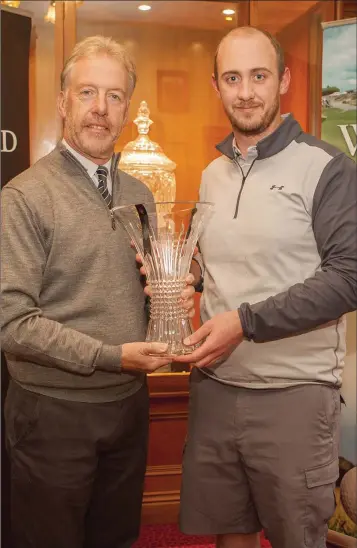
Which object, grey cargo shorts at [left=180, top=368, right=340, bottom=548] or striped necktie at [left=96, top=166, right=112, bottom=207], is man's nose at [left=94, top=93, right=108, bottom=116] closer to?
striped necktie at [left=96, top=166, right=112, bottom=207]

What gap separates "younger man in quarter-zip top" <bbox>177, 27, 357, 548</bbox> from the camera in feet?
5.71

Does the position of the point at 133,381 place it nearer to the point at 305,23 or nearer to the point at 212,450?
the point at 212,450

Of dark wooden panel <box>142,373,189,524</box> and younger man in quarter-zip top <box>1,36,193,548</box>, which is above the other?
younger man in quarter-zip top <box>1,36,193,548</box>

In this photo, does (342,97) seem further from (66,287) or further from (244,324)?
(66,287)

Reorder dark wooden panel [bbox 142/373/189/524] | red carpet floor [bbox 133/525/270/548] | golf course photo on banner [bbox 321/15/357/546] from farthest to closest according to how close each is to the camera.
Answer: dark wooden panel [bbox 142/373/189/524], red carpet floor [bbox 133/525/270/548], golf course photo on banner [bbox 321/15/357/546]

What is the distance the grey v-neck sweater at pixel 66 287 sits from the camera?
169cm

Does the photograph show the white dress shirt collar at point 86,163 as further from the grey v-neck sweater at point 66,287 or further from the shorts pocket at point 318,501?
the shorts pocket at point 318,501

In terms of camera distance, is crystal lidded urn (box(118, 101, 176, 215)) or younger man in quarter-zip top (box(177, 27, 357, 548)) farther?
crystal lidded urn (box(118, 101, 176, 215))

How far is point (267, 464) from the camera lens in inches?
70.6

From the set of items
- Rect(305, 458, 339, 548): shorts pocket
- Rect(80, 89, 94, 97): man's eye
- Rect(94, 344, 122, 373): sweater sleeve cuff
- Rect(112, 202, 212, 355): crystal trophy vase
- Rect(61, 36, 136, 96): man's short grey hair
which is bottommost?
Rect(305, 458, 339, 548): shorts pocket

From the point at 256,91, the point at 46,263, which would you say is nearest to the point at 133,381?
the point at 46,263

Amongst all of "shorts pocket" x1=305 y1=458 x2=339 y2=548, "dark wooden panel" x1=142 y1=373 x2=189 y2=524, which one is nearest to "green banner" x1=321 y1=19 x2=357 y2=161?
"shorts pocket" x1=305 y1=458 x2=339 y2=548

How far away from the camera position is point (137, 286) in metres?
1.87

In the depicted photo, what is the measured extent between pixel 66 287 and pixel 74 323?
10 cm
